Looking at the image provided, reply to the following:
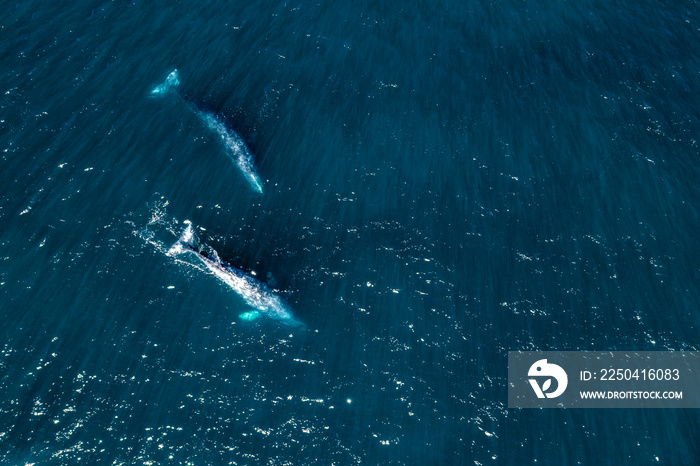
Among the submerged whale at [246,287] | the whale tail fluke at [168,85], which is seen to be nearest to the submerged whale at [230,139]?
the whale tail fluke at [168,85]

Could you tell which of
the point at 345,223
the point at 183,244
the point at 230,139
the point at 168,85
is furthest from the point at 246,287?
the point at 168,85

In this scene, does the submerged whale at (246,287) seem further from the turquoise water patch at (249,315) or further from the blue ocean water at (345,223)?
the blue ocean water at (345,223)

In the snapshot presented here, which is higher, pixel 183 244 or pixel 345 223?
pixel 345 223

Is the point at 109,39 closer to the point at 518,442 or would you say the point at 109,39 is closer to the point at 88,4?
the point at 88,4

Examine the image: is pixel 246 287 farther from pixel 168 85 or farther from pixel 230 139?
pixel 168 85

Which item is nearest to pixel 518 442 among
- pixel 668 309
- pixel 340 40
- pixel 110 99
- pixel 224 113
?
pixel 668 309

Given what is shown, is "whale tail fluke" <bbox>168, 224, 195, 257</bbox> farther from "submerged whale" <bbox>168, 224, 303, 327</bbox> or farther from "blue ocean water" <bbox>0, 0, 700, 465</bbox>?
"blue ocean water" <bbox>0, 0, 700, 465</bbox>
